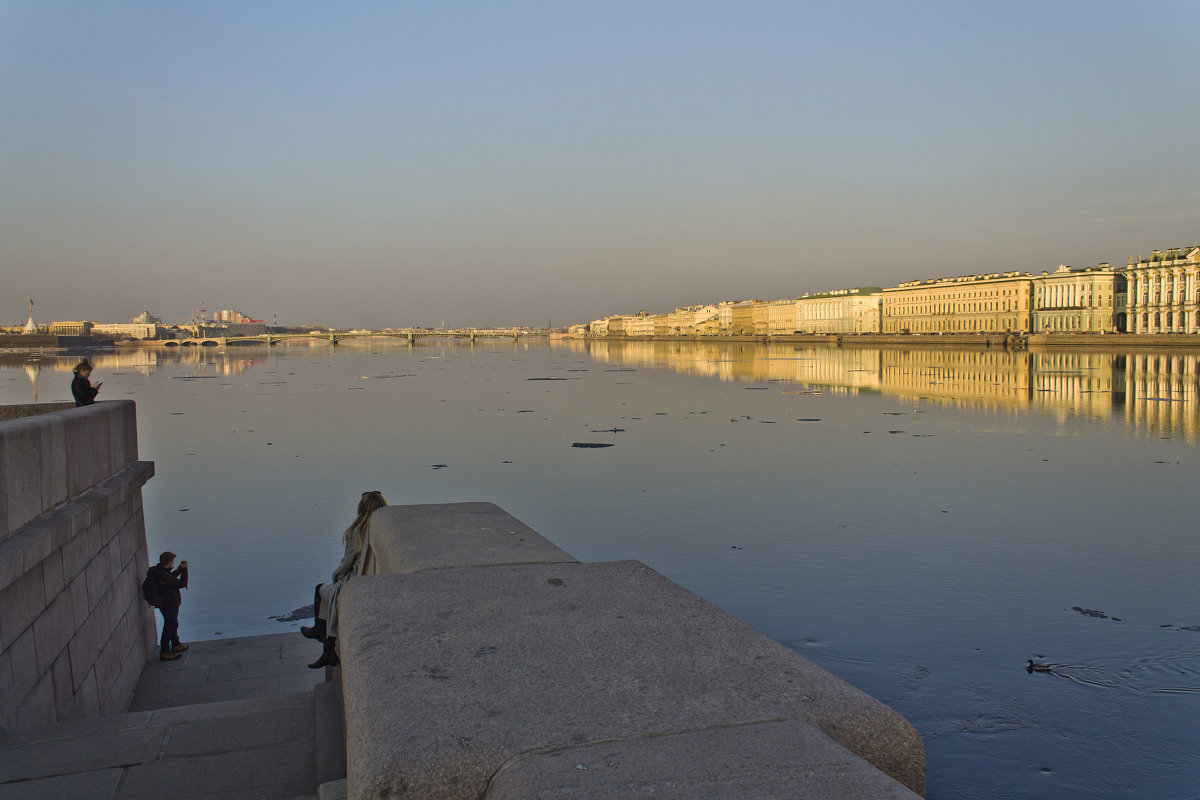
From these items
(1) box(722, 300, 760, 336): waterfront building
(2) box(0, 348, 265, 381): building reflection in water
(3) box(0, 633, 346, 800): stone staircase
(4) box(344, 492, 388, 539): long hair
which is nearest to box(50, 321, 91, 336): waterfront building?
(2) box(0, 348, 265, 381): building reflection in water

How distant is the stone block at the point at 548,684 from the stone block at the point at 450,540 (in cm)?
44

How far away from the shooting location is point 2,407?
5051 millimetres

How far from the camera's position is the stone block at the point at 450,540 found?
2.93 meters

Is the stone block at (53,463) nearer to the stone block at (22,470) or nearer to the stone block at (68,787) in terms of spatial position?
the stone block at (22,470)

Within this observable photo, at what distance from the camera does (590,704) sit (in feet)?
5.67

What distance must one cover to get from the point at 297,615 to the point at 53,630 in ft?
9.37

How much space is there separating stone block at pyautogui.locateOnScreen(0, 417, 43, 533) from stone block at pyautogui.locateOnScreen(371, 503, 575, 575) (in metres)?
1.26

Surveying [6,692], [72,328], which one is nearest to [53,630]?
[6,692]

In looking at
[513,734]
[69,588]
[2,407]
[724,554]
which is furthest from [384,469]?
[513,734]

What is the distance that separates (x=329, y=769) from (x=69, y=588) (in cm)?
226

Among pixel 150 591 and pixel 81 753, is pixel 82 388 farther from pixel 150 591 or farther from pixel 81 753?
pixel 81 753

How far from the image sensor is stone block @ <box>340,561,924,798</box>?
156cm

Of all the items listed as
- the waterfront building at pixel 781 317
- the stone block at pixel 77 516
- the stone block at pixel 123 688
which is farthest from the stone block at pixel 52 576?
the waterfront building at pixel 781 317

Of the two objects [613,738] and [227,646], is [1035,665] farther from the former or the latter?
[227,646]
